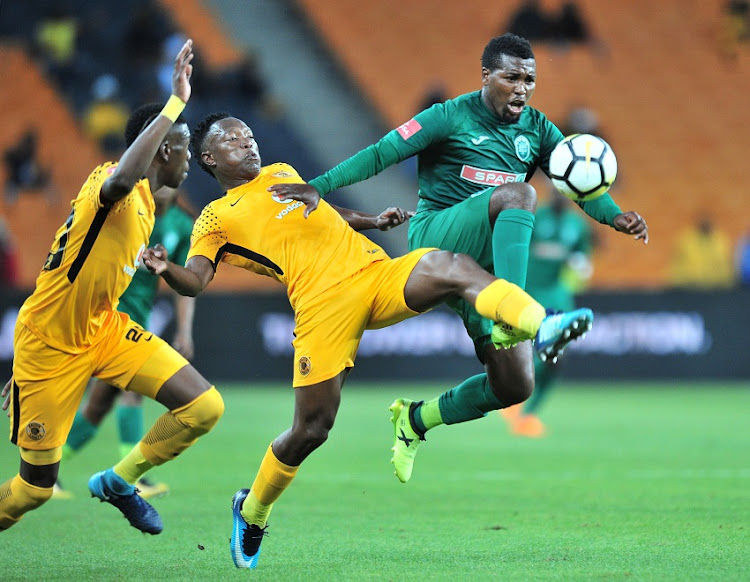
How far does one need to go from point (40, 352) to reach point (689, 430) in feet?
26.6

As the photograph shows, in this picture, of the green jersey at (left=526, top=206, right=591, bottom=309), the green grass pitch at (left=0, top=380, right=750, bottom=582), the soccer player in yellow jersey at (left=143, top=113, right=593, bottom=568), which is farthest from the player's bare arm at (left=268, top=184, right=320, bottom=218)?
the green jersey at (left=526, top=206, right=591, bottom=309)

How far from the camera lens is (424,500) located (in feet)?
24.7

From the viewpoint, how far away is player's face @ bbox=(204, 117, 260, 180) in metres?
5.86

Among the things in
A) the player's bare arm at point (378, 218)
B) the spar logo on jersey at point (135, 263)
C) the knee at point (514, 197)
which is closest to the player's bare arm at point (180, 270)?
the spar logo on jersey at point (135, 263)

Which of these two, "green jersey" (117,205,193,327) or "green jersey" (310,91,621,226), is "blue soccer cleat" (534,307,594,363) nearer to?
"green jersey" (310,91,621,226)

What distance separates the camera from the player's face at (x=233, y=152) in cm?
586

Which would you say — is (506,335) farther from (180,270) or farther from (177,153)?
(177,153)

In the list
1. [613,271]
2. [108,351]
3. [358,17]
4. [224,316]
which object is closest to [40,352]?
[108,351]

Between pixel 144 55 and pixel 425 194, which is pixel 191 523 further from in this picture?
pixel 144 55

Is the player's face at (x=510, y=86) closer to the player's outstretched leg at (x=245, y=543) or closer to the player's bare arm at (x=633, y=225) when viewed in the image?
the player's bare arm at (x=633, y=225)

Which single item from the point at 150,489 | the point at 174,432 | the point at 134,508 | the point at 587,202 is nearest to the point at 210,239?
the point at 174,432

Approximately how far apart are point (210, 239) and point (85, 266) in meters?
0.67

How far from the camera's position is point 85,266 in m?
5.24

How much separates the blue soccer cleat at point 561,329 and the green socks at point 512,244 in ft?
1.87
